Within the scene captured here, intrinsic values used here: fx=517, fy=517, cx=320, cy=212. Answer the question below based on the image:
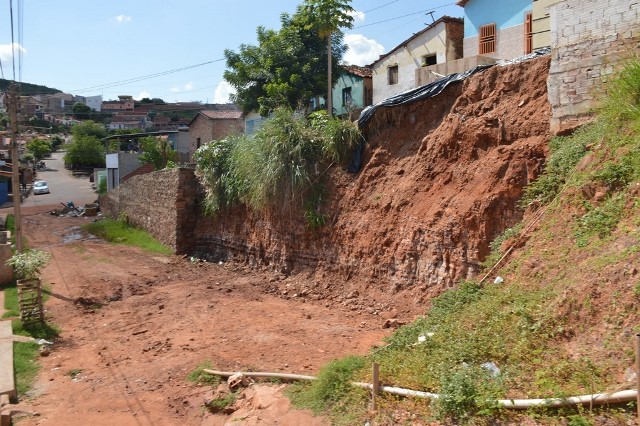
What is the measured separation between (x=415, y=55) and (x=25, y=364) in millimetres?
18462

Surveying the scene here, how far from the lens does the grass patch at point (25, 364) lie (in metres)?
7.58

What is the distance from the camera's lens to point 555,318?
5.23 meters

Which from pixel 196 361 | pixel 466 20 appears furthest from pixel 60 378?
pixel 466 20

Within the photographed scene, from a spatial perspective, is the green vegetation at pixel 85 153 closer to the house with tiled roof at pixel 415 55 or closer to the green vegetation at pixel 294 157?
the house with tiled roof at pixel 415 55

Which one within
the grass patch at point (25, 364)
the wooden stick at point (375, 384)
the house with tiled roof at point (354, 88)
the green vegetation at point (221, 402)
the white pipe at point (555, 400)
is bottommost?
the grass patch at point (25, 364)

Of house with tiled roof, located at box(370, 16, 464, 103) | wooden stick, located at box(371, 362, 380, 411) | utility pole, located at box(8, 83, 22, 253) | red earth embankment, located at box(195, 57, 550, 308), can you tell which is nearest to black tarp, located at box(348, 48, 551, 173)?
red earth embankment, located at box(195, 57, 550, 308)

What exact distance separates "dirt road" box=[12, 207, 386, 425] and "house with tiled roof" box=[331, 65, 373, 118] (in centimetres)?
1318

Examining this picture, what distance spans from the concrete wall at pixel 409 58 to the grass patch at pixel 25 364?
51.3ft

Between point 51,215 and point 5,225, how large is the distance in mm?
5840

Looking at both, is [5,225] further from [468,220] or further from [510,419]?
[510,419]

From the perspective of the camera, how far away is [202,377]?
7297 mm

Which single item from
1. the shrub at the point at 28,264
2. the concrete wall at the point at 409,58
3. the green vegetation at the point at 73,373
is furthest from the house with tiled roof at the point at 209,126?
the green vegetation at the point at 73,373

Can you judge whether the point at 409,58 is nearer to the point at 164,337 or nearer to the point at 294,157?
the point at 294,157

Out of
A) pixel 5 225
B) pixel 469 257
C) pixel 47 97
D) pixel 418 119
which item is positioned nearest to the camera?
pixel 469 257
